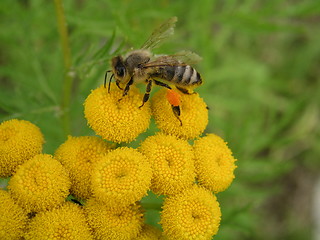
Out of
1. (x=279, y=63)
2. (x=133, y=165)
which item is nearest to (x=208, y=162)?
(x=133, y=165)

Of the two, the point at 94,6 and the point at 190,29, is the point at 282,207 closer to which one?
the point at 190,29

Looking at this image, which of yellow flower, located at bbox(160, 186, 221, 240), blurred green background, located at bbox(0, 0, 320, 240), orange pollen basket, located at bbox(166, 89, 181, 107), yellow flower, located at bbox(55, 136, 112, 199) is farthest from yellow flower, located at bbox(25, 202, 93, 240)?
blurred green background, located at bbox(0, 0, 320, 240)

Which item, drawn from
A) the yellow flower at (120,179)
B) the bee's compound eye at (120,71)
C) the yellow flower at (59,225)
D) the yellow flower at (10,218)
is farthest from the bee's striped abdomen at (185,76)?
the yellow flower at (10,218)

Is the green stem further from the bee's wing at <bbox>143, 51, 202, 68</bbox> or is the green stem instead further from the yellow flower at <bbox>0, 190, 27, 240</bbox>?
the yellow flower at <bbox>0, 190, 27, 240</bbox>

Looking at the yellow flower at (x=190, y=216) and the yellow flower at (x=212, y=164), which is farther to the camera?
the yellow flower at (x=212, y=164)

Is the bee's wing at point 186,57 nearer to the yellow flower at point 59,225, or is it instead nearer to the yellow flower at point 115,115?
the yellow flower at point 115,115

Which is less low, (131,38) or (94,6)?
(94,6)

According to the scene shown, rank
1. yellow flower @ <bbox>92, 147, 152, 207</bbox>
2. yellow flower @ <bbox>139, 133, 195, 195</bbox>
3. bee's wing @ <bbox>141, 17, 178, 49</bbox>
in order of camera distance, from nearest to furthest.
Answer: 1. yellow flower @ <bbox>92, 147, 152, 207</bbox>
2. yellow flower @ <bbox>139, 133, 195, 195</bbox>
3. bee's wing @ <bbox>141, 17, 178, 49</bbox>
